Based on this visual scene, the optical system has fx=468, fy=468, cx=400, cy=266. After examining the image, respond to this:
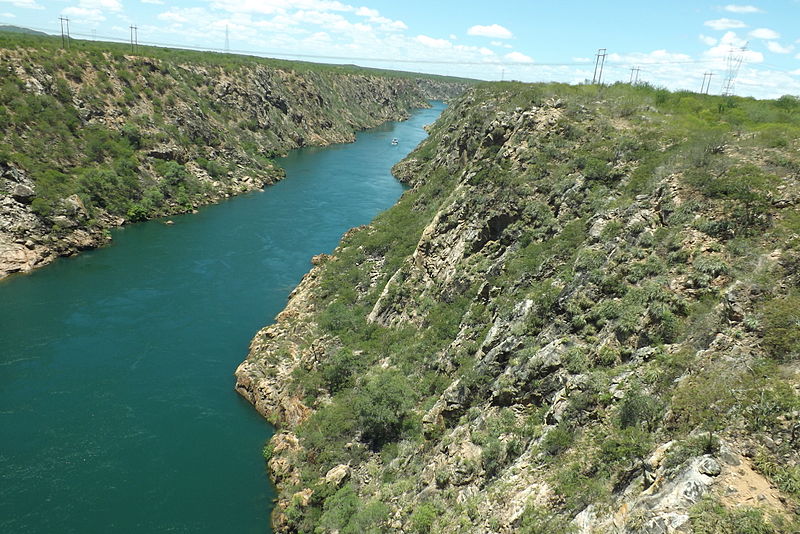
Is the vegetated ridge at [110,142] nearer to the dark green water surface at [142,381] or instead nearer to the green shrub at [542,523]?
the dark green water surface at [142,381]

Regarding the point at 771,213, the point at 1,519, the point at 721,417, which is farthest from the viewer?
the point at 1,519

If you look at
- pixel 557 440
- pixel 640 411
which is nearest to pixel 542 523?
pixel 557 440

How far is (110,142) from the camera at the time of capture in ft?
206

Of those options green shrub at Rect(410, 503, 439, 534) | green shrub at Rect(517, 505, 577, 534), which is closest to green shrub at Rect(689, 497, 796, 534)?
green shrub at Rect(517, 505, 577, 534)

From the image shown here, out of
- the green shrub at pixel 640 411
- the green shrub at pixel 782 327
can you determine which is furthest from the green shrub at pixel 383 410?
the green shrub at pixel 782 327

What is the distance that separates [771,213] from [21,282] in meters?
54.1

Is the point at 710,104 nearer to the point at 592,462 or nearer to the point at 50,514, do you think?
the point at 592,462

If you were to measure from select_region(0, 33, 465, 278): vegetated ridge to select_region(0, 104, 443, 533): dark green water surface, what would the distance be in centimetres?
480

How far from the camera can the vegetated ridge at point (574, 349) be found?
1159 cm

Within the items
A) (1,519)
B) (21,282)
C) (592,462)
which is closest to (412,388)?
(592,462)

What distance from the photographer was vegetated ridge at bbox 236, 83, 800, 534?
11.6m

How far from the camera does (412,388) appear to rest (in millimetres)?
25266

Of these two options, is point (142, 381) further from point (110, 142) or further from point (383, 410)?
point (110, 142)

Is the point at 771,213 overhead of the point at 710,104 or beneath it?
beneath
